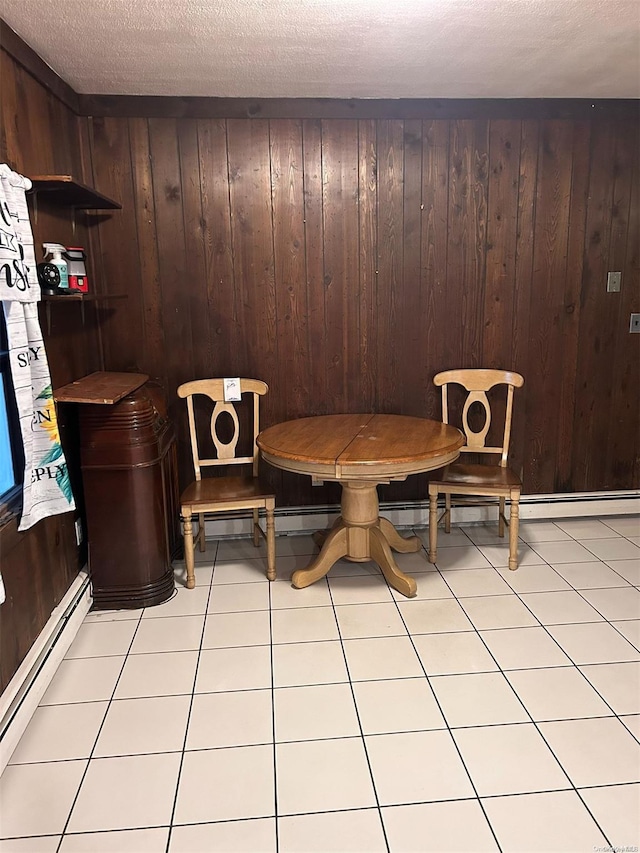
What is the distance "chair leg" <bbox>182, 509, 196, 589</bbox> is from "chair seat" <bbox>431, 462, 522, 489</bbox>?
49.6 inches

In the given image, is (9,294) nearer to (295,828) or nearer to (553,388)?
(295,828)

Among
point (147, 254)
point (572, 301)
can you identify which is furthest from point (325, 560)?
point (572, 301)

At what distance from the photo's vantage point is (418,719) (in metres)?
2.23

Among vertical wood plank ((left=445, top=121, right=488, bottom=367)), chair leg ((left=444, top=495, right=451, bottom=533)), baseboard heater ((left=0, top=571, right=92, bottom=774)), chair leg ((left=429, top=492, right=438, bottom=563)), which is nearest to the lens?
baseboard heater ((left=0, top=571, right=92, bottom=774))

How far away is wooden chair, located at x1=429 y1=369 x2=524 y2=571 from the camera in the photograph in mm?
3336

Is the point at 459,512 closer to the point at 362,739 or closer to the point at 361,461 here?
the point at 361,461

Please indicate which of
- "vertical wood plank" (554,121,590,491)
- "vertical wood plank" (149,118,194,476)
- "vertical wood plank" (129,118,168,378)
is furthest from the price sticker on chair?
"vertical wood plank" (554,121,590,491)

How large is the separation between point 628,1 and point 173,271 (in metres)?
2.37

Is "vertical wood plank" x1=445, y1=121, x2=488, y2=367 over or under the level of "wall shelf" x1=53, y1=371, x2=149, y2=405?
over

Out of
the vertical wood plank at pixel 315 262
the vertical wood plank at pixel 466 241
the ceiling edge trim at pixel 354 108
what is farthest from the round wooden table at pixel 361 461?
the ceiling edge trim at pixel 354 108

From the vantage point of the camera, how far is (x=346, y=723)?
2223 millimetres

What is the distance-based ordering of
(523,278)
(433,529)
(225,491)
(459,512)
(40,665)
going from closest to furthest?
1. (40,665)
2. (225,491)
3. (433,529)
4. (523,278)
5. (459,512)

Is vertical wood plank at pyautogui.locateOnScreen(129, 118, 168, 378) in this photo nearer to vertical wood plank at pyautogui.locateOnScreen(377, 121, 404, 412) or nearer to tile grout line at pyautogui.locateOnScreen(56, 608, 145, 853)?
vertical wood plank at pyautogui.locateOnScreen(377, 121, 404, 412)

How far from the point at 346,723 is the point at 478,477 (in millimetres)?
1613
